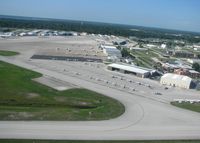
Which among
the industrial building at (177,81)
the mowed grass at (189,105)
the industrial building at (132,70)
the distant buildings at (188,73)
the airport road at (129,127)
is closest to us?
the airport road at (129,127)

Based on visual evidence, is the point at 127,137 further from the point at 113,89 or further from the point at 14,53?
the point at 14,53

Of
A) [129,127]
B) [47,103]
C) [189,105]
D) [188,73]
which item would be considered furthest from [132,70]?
[129,127]

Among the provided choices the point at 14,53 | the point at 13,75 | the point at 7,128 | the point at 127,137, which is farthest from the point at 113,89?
the point at 14,53

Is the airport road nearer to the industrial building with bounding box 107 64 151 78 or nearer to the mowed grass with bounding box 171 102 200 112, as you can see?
the mowed grass with bounding box 171 102 200 112

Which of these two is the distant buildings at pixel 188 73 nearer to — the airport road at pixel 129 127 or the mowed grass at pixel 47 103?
the airport road at pixel 129 127

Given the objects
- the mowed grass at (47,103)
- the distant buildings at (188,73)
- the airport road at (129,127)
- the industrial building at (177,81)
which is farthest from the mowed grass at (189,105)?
the distant buildings at (188,73)

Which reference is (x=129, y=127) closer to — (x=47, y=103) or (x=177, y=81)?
(x=47, y=103)
